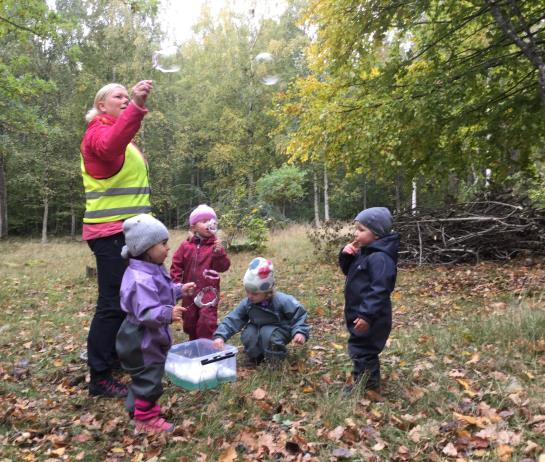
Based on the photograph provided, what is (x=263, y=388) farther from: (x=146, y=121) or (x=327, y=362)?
(x=146, y=121)

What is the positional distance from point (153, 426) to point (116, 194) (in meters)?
1.71

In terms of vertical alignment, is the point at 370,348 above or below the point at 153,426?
above

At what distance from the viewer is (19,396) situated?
12.5 feet

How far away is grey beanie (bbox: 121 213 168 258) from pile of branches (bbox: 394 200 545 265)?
7.63 m

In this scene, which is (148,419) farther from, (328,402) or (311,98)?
(311,98)

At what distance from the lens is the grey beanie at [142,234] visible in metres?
3.12

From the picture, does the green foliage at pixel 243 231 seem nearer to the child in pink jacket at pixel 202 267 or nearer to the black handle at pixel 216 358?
the child in pink jacket at pixel 202 267

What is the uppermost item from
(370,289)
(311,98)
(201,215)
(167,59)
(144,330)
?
(311,98)

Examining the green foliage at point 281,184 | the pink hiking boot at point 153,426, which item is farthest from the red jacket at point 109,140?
the green foliage at point 281,184

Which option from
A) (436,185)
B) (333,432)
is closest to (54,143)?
(436,185)

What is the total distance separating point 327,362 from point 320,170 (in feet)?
70.4

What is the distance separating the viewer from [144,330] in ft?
10.3

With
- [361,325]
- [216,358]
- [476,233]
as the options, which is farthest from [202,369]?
[476,233]

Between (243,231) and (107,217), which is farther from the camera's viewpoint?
(243,231)
